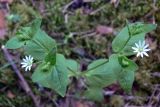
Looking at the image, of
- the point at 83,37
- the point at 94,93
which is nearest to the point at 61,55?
the point at 94,93

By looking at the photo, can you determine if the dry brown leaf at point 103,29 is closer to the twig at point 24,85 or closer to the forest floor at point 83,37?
the forest floor at point 83,37

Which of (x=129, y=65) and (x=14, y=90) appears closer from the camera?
(x=129, y=65)

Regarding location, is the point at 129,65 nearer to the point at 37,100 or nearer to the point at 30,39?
the point at 30,39

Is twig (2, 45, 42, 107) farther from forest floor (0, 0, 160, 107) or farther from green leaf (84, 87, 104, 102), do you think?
A: green leaf (84, 87, 104, 102)

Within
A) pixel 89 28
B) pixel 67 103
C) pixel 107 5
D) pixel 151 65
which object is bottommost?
pixel 67 103

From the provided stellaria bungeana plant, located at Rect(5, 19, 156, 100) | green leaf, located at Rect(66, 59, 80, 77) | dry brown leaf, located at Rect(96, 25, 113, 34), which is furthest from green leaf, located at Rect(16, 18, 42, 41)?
dry brown leaf, located at Rect(96, 25, 113, 34)

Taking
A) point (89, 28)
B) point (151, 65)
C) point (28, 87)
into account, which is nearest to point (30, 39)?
point (28, 87)
